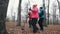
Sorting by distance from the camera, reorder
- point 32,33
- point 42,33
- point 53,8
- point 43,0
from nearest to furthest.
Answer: point 32,33
point 42,33
point 43,0
point 53,8

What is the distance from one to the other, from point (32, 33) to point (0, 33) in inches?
135

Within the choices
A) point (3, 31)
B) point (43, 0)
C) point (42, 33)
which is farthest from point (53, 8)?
point (3, 31)

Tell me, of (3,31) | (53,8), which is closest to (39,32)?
(3,31)

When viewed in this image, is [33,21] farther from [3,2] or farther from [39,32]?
[3,2]

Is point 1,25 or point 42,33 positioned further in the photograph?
point 42,33

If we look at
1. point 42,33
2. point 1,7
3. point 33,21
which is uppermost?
point 1,7

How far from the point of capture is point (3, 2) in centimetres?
800

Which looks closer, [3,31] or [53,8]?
[3,31]

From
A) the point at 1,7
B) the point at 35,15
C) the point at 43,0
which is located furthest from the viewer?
the point at 43,0

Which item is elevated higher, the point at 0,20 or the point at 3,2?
the point at 3,2

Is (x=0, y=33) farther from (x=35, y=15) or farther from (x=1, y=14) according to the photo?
(x=35, y=15)

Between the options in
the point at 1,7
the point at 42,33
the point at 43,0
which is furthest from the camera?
the point at 43,0

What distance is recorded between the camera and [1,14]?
8094 millimetres

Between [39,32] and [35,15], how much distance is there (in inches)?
64.9
